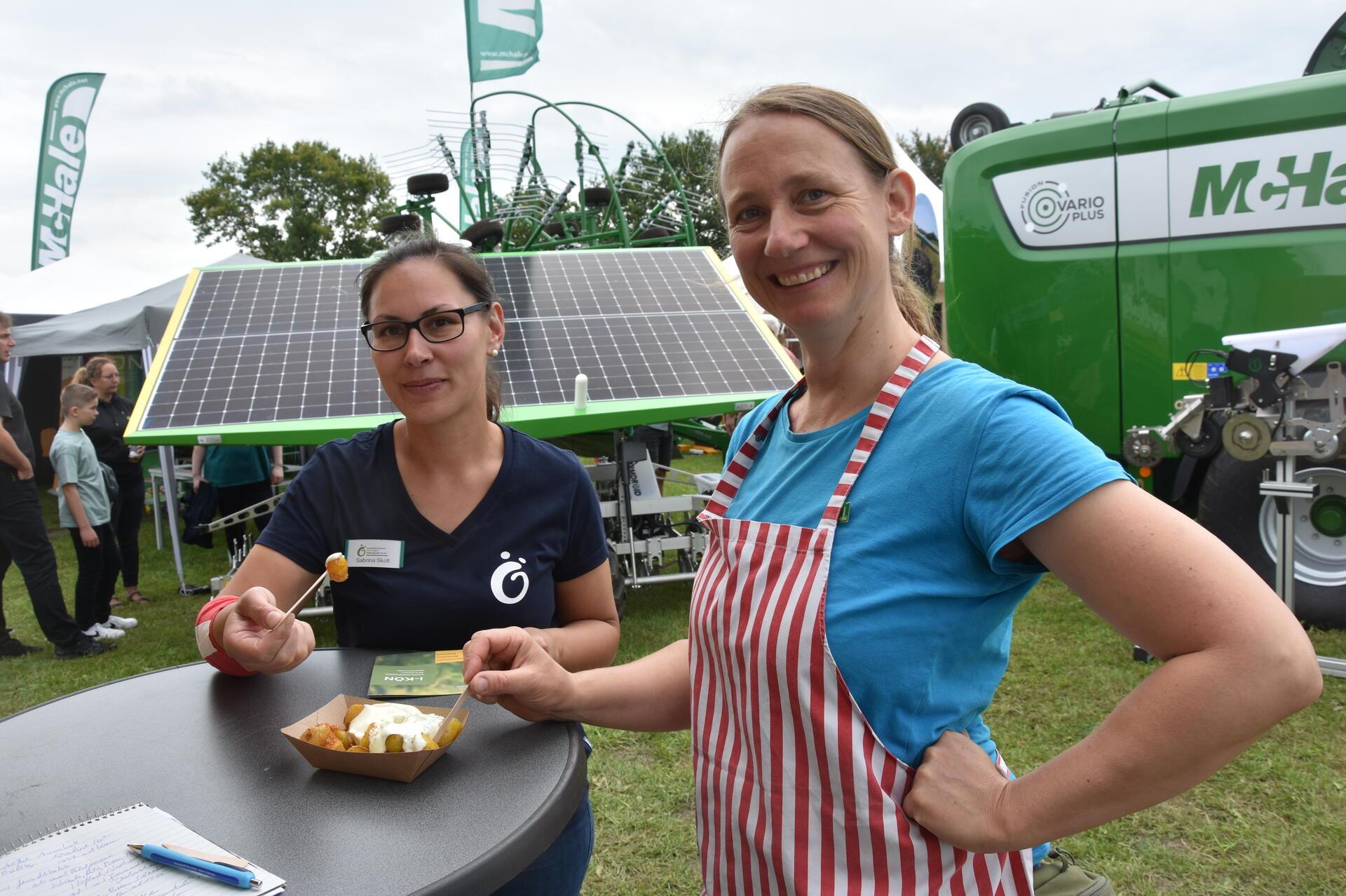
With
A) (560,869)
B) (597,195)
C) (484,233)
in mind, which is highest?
(597,195)

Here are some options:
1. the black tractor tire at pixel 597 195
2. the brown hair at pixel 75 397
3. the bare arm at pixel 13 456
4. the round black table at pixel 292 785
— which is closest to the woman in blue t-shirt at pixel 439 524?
the round black table at pixel 292 785

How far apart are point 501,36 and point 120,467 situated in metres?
8.96

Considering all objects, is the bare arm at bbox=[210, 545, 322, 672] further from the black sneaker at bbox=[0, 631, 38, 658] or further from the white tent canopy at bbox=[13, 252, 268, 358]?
the white tent canopy at bbox=[13, 252, 268, 358]

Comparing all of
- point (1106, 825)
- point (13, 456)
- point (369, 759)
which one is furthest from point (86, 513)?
point (1106, 825)

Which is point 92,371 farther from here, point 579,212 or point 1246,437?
point 1246,437

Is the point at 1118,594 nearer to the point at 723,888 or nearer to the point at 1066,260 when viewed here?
the point at 723,888

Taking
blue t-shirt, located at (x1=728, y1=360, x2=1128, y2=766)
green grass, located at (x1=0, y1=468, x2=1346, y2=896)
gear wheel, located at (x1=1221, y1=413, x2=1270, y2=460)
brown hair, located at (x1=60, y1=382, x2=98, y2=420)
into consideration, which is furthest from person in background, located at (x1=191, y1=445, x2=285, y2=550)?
blue t-shirt, located at (x1=728, y1=360, x2=1128, y2=766)

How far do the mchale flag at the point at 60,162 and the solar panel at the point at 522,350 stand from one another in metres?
9.90

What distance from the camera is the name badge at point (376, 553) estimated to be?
1.93 meters

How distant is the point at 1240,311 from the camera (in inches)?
210

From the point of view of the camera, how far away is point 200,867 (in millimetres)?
1158

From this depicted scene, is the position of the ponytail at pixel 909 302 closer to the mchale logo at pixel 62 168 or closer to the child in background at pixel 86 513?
the child in background at pixel 86 513

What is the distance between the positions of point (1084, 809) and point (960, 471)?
0.39 meters

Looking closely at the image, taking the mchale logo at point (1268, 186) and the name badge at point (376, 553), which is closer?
the name badge at point (376, 553)
